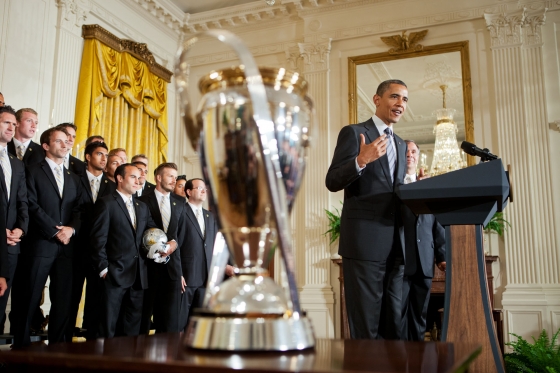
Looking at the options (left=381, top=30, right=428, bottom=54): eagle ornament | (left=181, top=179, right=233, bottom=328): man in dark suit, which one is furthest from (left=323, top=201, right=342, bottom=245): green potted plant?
(left=381, top=30, right=428, bottom=54): eagle ornament

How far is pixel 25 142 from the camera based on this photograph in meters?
3.96

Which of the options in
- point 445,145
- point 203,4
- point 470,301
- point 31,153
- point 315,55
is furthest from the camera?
point 203,4

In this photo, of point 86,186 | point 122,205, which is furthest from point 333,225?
point 86,186

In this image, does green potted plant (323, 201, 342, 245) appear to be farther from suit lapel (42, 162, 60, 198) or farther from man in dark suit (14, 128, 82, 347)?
suit lapel (42, 162, 60, 198)

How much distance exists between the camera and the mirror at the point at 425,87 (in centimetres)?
623

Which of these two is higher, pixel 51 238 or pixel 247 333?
pixel 51 238

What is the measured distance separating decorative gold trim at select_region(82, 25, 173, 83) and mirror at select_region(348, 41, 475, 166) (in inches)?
102

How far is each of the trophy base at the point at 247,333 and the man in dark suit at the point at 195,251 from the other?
3650 mm

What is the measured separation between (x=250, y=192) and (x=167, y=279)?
3.71 metres

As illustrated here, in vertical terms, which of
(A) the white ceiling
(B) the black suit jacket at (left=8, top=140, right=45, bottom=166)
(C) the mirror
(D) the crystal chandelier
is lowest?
(B) the black suit jacket at (left=8, top=140, right=45, bottom=166)

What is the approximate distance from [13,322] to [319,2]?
5.25 metres

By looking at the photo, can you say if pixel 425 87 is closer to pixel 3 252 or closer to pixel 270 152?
pixel 3 252

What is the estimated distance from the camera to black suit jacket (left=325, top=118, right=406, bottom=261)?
2.24 meters

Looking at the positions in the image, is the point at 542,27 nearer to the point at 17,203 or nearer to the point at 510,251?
the point at 510,251
